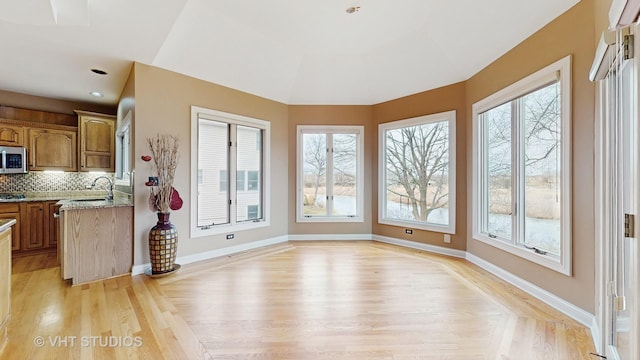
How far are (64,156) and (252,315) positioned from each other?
195 inches

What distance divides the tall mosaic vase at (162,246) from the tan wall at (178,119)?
27 centimetres

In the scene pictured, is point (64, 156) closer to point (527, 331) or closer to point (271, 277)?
point (271, 277)

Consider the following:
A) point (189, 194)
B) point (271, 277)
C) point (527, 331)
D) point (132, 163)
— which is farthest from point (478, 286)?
point (132, 163)

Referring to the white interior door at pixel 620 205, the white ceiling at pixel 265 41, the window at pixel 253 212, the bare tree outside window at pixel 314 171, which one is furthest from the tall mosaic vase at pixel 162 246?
the white interior door at pixel 620 205

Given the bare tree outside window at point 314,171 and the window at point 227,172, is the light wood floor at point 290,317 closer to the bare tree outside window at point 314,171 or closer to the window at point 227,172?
the window at point 227,172

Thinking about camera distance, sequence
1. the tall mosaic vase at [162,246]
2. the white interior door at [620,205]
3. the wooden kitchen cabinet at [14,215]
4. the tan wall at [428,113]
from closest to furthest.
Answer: the white interior door at [620,205], the tall mosaic vase at [162,246], the wooden kitchen cabinet at [14,215], the tan wall at [428,113]

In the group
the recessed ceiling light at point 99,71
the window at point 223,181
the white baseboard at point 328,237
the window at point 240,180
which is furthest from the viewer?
the white baseboard at point 328,237

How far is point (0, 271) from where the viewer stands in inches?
75.0

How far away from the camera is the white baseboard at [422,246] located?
4309mm

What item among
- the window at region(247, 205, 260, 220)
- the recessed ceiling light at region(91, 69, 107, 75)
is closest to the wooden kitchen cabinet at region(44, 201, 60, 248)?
the recessed ceiling light at region(91, 69, 107, 75)

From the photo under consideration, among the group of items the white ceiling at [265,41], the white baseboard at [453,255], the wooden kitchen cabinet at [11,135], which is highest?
the white ceiling at [265,41]

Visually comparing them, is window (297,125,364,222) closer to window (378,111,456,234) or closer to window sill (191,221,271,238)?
→ window (378,111,456,234)

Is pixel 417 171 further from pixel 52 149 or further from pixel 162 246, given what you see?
pixel 52 149

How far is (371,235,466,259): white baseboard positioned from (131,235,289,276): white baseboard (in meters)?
1.90
